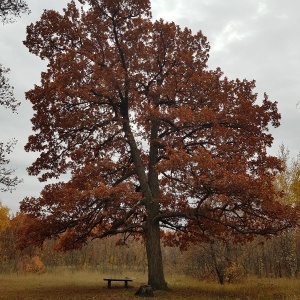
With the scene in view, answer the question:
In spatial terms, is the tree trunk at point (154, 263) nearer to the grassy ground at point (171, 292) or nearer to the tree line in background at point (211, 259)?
the grassy ground at point (171, 292)

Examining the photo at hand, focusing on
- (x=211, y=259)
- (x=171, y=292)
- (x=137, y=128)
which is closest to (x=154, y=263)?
(x=171, y=292)

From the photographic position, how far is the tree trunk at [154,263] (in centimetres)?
1488

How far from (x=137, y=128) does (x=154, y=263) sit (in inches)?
275

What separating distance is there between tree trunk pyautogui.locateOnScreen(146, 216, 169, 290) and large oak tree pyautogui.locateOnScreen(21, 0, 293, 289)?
5 cm

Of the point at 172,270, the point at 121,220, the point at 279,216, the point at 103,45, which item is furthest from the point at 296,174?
the point at 172,270

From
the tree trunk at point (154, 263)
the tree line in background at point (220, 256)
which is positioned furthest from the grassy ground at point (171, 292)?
the tree line in background at point (220, 256)

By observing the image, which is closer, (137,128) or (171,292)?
(171,292)

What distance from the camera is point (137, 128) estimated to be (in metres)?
17.9

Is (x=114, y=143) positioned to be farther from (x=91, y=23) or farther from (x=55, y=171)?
(x=91, y=23)

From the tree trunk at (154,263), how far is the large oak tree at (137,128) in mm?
48

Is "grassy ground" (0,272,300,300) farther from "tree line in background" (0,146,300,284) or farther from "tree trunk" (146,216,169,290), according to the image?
"tree line in background" (0,146,300,284)

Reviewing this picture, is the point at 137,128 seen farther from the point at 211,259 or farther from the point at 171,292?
the point at 211,259

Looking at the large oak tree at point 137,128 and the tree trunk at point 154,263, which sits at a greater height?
the large oak tree at point 137,128

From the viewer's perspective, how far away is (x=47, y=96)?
47.6ft
